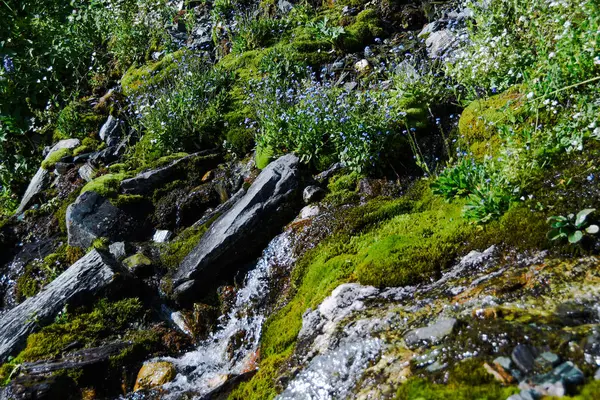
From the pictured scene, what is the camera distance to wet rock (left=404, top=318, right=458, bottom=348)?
290 cm

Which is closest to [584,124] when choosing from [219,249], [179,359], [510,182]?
[510,182]

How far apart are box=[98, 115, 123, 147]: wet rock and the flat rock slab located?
13.1ft

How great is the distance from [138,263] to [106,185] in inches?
74.4

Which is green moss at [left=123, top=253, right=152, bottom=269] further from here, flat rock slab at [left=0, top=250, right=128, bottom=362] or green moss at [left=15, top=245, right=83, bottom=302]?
green moss at [left=15, top=245, right=83, bottom=302]

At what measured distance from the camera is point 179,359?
516 centimetres

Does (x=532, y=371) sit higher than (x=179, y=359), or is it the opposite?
(x=532, y=371)

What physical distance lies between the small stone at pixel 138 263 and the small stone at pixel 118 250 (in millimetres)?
227

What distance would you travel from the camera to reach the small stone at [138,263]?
634cm

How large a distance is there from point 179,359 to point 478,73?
182 inches

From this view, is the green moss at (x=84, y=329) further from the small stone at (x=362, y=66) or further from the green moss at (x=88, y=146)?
the small stone at (x=362, y=66)

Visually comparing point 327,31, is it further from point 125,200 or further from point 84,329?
point 84,329

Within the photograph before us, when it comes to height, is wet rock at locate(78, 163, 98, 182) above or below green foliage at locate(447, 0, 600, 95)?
above

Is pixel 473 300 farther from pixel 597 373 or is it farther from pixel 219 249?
pixel 219 249

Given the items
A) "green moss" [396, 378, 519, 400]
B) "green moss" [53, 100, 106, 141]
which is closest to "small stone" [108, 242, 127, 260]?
"green moss" [53, 100, 106, 141]
